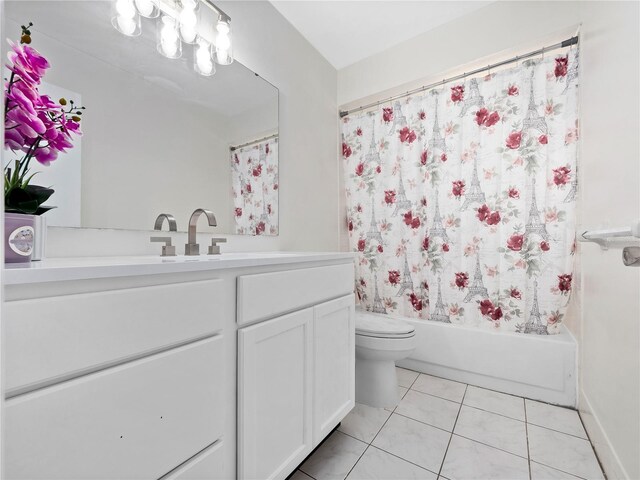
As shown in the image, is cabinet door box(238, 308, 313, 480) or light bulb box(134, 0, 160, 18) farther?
light bulb box(134, 0, 160, 18)

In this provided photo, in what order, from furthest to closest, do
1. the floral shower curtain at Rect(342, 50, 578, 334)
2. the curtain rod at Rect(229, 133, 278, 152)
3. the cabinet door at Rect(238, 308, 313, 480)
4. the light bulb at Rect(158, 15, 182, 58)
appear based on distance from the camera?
the floral shower curtain at Rect(342, 50, 578, 334) → the curtain rod at Rect(229, 133, 278, 152) → the light bulb at Rect(158, 15, 182, 58) → the cabinet door at Rect(238, 308, 313, 480)

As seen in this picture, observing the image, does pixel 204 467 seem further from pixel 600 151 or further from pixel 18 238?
pixel 600 151

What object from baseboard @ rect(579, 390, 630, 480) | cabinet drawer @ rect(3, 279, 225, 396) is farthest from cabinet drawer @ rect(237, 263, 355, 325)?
baseboard @ rect(579, 390, 630, 480)

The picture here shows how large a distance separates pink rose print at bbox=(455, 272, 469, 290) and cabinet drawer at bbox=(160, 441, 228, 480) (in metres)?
1.62

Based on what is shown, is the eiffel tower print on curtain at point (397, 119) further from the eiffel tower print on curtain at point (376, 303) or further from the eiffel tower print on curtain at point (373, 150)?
the eiffel tower print on curtain at point (376, 303)

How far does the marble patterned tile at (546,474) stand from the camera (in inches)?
45.5

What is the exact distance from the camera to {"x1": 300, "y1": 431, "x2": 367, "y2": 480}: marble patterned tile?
119cm

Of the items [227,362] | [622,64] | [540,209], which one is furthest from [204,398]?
[540,209]

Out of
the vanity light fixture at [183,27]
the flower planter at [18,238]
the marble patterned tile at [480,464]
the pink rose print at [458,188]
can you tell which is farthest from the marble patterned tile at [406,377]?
the vanity light fixture at [183,27]

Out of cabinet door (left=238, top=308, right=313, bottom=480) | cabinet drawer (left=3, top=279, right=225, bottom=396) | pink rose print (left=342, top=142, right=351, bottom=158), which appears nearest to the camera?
cabinet drawer (left=3, top=279, right=225, bottom=396)

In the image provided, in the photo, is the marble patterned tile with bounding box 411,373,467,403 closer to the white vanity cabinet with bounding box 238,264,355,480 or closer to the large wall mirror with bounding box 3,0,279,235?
the white vanity cabinet with bounding box 238,264,355,480

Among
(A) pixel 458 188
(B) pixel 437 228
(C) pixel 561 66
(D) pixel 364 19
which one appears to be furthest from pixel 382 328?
(D) pixel 364 19

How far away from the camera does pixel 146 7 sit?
118 centimetres

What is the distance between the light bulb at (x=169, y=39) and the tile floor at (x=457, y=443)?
1.81 meters
